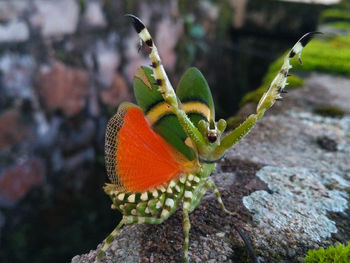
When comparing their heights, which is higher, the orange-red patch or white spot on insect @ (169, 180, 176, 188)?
the orange-red patch

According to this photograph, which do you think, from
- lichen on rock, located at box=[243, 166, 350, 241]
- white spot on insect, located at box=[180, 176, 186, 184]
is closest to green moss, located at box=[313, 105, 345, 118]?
lichen on rock, located at box=[243, 166, 350, 241]

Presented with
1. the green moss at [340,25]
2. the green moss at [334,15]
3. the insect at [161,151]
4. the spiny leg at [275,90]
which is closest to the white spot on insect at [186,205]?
the insect at [161,151]

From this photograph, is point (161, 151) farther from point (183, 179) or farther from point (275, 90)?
point (275, 90)

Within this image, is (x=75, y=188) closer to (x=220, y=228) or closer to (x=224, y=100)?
(x=220, y=228)

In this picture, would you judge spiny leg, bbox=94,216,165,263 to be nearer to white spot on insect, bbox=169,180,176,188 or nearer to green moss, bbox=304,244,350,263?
white spot on insect, bbox=169,180,176,188

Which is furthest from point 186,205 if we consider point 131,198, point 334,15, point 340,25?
point 334,15

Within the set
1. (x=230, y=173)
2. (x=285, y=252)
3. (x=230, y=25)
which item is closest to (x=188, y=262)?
(x=285, y=252)

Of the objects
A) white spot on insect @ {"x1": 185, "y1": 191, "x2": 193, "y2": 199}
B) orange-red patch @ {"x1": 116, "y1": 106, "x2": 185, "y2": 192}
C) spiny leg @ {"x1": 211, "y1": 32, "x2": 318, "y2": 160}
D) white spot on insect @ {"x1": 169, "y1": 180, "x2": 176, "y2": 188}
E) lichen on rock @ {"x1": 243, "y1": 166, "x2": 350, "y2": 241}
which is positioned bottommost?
lichen on rock @ {"x1": 243, "y1": 166, "x2": 350, "y2": 241}
